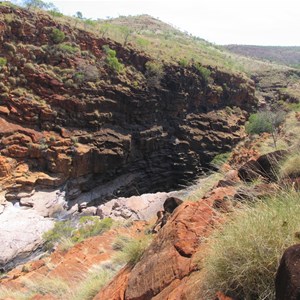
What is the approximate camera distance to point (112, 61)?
2670 cm

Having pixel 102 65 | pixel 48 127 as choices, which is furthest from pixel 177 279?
pixel 102 65

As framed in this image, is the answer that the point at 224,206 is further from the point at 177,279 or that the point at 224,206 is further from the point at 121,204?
the point at 121,204

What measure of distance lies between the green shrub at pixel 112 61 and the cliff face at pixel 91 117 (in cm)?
25

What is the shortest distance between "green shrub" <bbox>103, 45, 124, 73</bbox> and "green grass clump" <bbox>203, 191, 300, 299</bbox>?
83.5 feet

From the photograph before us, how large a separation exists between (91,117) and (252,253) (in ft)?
73.9

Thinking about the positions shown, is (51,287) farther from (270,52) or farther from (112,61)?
(270,52)

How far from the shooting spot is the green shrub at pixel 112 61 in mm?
26688

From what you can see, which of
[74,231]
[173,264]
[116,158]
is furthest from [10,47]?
[173,264]

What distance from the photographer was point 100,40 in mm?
27844

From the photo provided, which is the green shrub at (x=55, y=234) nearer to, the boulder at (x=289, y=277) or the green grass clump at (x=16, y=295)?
the green grass clump at (x=16, y=295)

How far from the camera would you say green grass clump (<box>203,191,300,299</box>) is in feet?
6.93

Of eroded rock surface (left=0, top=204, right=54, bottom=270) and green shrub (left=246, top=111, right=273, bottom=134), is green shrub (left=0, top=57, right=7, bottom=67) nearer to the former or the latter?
eroded rock surface (left=0, top=204, right=54, bottom=270)

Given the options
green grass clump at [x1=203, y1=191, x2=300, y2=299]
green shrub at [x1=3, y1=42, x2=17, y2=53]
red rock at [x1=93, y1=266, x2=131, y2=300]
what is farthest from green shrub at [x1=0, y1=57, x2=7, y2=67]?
green grass clump at [x1=203, y1=191, x2=300, y2=299]

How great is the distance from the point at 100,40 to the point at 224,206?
26.3 m
